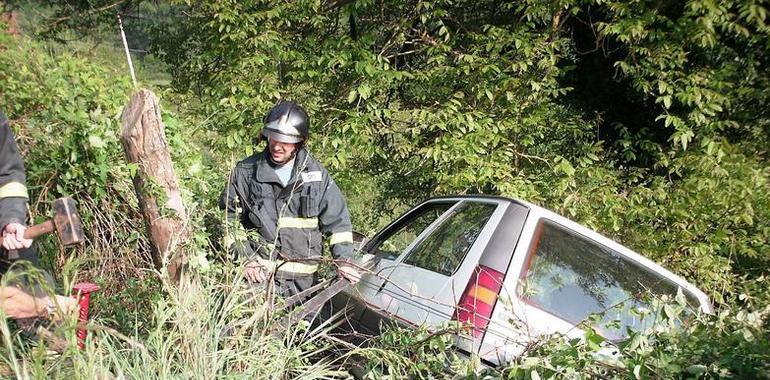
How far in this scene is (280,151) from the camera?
363cm

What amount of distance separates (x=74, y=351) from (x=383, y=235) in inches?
101

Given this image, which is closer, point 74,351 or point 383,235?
point 74,351

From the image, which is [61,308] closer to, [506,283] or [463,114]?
[506,283]

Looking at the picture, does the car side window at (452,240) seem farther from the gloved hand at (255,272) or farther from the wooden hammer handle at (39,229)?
the wooden hammer handle at (39,229)

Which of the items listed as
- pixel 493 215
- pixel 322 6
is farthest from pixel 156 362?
pixel 322 6

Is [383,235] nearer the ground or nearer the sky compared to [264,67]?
nearer the ground

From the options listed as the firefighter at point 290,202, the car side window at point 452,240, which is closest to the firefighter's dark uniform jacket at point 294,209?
the firefighter at point 290,202

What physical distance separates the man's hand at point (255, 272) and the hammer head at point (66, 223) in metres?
0.81

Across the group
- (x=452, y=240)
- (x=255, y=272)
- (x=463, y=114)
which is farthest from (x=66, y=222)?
(x=463, y=114)

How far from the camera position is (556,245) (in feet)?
10.4

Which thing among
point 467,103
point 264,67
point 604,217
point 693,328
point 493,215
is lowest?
point 604,217

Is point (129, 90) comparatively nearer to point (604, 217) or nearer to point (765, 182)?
point (604, 217)

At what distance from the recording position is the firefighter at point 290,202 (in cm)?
354

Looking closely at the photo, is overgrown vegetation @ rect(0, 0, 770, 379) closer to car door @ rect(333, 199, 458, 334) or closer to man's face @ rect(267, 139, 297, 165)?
man's face @ rect(267, 139, 297, 165)
